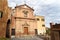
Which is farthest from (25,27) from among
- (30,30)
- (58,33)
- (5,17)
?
(58,33)

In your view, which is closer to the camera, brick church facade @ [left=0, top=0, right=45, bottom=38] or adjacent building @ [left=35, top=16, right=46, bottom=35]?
brick church facade @ [left=0, top=0, right=45, bottom=38]

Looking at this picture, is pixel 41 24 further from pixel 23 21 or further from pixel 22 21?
pixel 22 21

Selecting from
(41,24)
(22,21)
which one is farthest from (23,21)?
(41,24)

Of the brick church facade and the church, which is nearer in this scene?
the brick church facade

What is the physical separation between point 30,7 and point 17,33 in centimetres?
765

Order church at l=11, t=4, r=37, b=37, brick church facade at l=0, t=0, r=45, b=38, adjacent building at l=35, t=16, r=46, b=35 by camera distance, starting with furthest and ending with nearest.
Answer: adjacent building at l=35, t=16, r=46, b=35 → church at l=11, t=4, r=37, b=37 → brick church facade at l=0, t=0, r=45, b=38

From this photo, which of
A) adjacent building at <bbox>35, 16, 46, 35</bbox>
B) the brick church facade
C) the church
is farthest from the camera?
adjacent building at <bbox>35, 16, 46, 35</bbox>

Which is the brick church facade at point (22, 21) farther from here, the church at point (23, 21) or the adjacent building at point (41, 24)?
the adjacent building at point (41, 24)

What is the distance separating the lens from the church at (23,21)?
88.0ft

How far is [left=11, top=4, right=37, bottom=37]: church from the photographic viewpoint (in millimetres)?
26814

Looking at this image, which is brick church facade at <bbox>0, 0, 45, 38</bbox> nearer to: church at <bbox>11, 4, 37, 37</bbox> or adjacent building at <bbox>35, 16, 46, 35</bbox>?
church at <bbox>11, 4, 37, 37</bbox>

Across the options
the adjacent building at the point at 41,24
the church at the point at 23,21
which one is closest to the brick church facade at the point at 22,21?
the church at the point at 23,21

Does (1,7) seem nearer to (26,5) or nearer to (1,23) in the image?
(1,23)

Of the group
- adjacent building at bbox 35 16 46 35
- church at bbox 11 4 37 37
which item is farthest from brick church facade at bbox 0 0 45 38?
adjacent building at bbox 35 16 46 35
